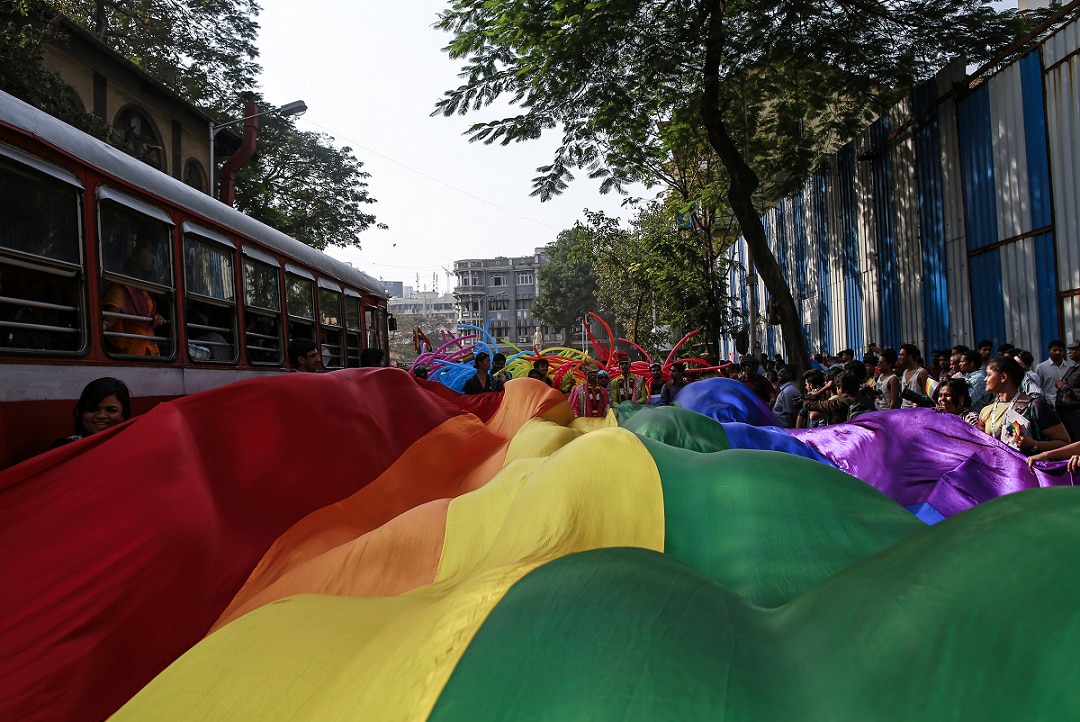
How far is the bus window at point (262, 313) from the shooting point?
7.04 meters

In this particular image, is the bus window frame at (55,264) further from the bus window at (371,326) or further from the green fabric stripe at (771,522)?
the bus window at (371,326)

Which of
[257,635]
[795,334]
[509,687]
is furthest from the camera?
[795,334]

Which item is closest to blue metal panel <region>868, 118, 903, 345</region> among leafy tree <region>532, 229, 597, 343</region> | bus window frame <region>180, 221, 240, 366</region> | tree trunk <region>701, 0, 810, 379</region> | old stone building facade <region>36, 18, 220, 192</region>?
tree trunk <region>701, 0, 810, 379</region>

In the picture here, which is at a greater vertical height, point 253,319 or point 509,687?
point 253,319

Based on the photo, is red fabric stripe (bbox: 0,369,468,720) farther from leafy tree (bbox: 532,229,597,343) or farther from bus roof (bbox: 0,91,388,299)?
leafy tree (bbox: 532,229,597,343)

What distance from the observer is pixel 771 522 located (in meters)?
2.21

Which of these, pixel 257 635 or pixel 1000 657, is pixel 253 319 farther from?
pixel 1000 657

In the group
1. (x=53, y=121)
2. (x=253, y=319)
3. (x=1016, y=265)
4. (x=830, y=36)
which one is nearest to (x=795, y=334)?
(x=1016, y=265)

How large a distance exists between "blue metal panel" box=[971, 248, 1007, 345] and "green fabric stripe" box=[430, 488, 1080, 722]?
10.5 metres

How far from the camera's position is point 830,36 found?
11.9m

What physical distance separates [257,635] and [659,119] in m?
13.8

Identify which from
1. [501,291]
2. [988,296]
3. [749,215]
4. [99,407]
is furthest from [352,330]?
[501,291]

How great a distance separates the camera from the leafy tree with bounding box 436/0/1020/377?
444 inches

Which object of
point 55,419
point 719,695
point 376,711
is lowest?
point 376,711
